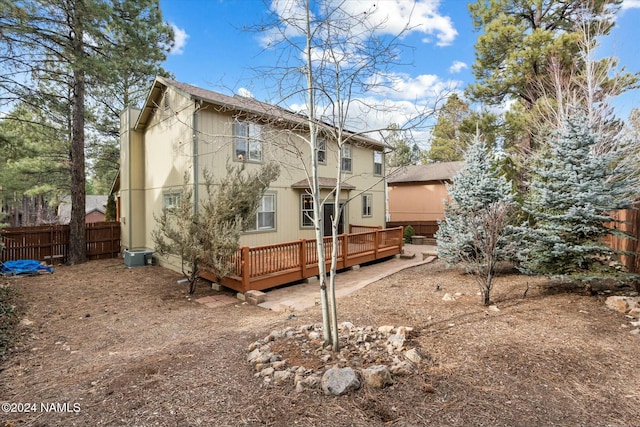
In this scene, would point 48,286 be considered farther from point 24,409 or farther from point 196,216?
point 24,409

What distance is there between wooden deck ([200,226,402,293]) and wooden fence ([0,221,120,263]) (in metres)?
6.71

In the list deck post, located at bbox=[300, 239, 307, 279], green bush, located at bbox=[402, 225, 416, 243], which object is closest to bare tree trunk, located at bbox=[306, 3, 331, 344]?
deck post, located at bbox=[300, 239, 307, 279]

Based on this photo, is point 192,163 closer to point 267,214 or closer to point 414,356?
point 267,214

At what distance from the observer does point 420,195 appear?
2136 centimetres

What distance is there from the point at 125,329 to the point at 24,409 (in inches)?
98.2

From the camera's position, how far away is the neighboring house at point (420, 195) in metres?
19.7

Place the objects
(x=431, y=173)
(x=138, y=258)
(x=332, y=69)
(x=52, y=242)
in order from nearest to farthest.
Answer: (x=332, y=69), (x=138, y=258), (x=52, y=242), (x=431, y=173)

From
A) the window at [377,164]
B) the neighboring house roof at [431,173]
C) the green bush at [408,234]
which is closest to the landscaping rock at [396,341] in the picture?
the window at [377,164]

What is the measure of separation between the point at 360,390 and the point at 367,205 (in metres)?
12.7

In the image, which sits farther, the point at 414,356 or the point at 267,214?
the point at 267,214

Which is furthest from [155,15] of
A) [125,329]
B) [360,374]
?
[360,374]

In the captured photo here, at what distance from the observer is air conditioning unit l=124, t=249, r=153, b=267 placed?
1088 cm

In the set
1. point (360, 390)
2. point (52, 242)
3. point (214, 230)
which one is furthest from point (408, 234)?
point (52, 242)

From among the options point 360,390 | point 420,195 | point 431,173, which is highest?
point 431,173
